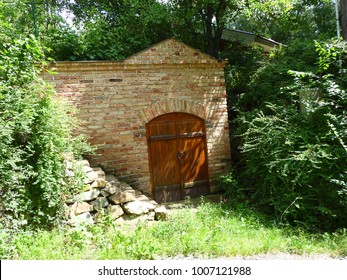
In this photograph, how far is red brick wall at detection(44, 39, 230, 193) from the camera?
5.83 metres

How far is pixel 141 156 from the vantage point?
6.21m

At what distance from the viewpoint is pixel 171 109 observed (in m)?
6.46

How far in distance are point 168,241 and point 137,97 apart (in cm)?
339

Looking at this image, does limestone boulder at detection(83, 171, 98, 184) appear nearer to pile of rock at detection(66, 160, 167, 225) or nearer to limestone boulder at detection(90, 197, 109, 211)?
pile of rock at detection(66, 160, 167, 225)

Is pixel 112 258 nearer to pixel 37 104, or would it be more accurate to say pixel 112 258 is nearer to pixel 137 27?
pixel 37 104

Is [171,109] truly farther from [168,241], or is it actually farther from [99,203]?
[168,241]

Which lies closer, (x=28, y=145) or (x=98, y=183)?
(x=28, y=145)

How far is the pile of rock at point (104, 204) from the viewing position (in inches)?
182

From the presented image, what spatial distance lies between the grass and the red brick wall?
1.76 m

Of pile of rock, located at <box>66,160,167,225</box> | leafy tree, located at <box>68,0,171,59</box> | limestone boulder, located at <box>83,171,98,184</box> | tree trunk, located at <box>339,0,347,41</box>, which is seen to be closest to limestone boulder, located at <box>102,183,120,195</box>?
pile of rock, located at <box>66,160,167,225</box>

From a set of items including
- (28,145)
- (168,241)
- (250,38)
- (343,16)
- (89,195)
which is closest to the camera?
(168,241)

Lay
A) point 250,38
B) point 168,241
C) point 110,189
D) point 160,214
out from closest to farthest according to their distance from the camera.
Answer: point 168,241, point 110,189, point 160,214, point 250,38

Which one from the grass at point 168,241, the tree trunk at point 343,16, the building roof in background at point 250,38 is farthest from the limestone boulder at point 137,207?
Result: the building roof in background at point 250,38

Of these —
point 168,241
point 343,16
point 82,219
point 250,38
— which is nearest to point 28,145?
point 82,219
